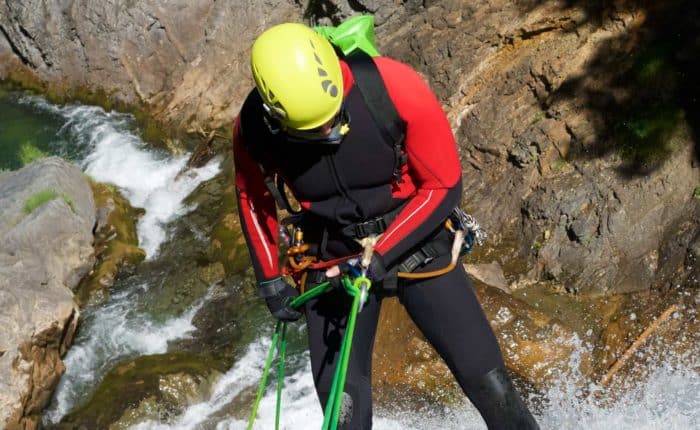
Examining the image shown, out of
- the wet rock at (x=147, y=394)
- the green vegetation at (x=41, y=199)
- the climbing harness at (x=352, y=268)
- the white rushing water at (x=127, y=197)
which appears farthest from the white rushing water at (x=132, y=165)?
the climbing harness at (x=352, y=268)

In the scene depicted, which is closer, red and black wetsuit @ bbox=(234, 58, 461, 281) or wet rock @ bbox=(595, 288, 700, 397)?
red and black wetsuit @ bbox=(234, 58, 461, 281)

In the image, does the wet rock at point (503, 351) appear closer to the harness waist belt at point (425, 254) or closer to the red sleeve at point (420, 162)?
the harness waist belt at point (425, 254)

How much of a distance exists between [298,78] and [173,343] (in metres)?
Result: 4.68

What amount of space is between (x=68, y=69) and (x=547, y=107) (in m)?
9.33

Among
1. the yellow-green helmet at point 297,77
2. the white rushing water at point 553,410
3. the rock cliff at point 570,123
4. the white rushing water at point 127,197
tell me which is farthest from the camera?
the white rushing water at point 127,197

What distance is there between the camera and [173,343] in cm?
675

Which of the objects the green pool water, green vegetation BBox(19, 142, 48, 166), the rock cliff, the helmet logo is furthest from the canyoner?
the green pool water

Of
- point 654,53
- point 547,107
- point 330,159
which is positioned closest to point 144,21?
point 547,107

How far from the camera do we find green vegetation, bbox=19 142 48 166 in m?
10.3

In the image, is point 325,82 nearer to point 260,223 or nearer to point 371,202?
point 371,202

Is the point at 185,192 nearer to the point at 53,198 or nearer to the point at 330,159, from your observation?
the point at 53,198

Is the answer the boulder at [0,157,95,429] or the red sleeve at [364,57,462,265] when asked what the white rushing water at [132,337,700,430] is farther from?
the red sleeve at [364,57,462,265]

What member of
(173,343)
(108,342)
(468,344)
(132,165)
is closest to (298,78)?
(468,344)

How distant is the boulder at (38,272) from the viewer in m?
6.07
